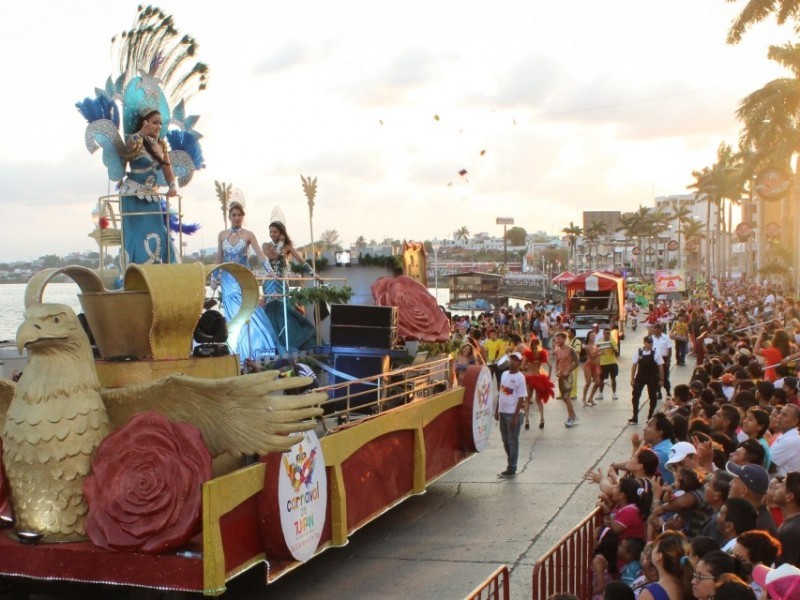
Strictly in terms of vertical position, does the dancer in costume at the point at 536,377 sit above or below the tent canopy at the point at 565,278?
below

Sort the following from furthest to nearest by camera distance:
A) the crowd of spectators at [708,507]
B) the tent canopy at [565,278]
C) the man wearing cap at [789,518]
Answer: the tent canopy at [565,278]
the man wearing cap at [789,518]
the crowd of spectators at [708,507]

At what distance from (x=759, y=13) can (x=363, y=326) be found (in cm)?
1967

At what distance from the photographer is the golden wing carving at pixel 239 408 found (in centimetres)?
627

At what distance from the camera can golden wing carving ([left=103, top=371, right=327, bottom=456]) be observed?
20.6ft

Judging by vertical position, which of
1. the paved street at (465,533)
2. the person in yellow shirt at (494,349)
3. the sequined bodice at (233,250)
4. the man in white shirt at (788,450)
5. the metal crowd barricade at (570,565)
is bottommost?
the paved street at (465,533)

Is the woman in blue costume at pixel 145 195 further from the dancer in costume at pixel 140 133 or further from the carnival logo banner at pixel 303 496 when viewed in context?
the carnival logo banner at pixel 303 496

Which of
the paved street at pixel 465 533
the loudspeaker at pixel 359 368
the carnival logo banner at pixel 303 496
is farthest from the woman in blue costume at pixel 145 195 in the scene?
the paved street at pixel 465 533

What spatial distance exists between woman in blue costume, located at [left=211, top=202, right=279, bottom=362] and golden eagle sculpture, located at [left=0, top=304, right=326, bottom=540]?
3779 mm

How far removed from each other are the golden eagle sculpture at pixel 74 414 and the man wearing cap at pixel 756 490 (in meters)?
2.89

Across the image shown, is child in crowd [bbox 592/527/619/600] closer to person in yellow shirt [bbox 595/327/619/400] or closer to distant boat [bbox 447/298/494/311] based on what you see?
person in yellow shirt [bbox 595/327/619/400]

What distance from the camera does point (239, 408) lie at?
633 cm

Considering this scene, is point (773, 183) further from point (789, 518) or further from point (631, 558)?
point (789, 518)

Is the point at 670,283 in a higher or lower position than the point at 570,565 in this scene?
higher

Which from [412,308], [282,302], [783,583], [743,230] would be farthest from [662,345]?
[743,230]
